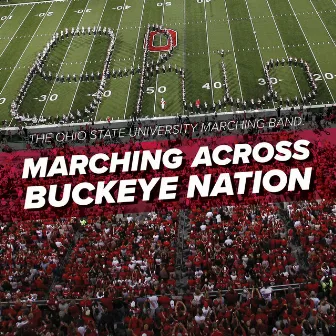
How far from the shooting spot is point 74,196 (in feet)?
65.3

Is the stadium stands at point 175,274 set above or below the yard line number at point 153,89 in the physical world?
above

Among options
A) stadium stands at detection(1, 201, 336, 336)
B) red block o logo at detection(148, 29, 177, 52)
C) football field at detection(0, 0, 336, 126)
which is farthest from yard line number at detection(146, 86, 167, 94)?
stadium stands at detection(1, 201, 336, 336)

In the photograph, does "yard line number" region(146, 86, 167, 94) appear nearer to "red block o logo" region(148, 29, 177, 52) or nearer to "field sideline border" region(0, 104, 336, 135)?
"field sideline border" region(0, 104, 336, 135)

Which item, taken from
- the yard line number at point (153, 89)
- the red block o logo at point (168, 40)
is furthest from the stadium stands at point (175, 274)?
the red block o logo at point (168, 40)

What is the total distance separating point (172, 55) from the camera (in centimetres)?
3173

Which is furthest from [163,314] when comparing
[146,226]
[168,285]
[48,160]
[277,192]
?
[48,160]

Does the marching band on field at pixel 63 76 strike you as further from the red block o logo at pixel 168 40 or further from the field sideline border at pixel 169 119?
the red block o logo at pixel 168 40

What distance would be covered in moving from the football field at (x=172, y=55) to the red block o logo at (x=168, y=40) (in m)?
0.24

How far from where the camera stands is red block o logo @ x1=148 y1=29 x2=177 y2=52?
3247 cm

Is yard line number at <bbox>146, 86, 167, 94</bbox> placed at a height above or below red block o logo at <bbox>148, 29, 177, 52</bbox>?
below

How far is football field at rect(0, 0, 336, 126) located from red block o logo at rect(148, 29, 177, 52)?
0.80 feet

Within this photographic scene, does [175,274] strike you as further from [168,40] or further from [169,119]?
[168,40]

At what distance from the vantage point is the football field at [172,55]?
2789 cm

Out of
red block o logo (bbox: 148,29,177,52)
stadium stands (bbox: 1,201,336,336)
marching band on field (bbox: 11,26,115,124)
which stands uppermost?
stadium stands (bbox: 1,201,336,336)
